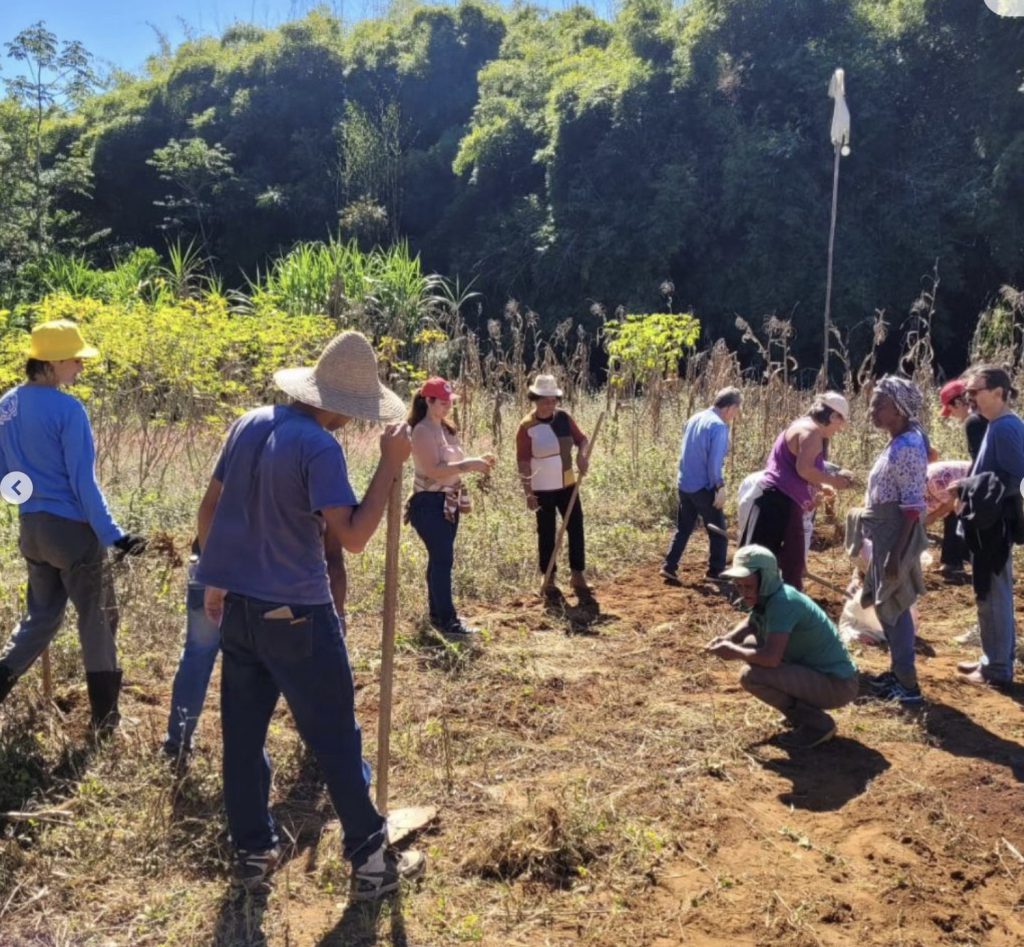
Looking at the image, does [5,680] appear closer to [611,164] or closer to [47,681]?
[47,681]

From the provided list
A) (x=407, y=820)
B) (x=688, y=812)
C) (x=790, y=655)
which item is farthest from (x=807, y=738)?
(x=407, y=820)

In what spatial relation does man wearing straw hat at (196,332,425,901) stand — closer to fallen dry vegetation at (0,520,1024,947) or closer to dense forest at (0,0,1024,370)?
fallen dry vegetation at (0,520,1024,947)

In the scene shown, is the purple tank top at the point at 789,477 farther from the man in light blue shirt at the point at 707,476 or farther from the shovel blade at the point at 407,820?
the shovel blade at the point at 407,820

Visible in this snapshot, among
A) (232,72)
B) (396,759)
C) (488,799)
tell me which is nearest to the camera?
(488,799)

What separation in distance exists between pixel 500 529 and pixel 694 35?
1332cm

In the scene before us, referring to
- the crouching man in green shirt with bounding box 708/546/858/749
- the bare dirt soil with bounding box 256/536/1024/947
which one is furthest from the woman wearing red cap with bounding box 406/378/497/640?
the crouching man in green shirt with bounding box 708/546/858/749

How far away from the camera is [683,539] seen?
23.6 feet

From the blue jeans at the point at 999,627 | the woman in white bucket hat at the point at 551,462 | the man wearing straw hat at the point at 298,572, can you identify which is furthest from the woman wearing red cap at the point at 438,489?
the blue jeans at the point at 999,627

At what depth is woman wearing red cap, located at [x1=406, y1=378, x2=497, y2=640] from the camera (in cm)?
571

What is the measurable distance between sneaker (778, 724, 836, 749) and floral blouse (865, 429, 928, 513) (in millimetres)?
1098

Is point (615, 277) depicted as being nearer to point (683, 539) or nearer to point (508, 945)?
point (683, 539)

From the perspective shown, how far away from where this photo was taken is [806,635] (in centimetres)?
452

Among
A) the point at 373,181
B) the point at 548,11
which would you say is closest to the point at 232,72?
the point at 373,181

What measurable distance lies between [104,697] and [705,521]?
4161mm
